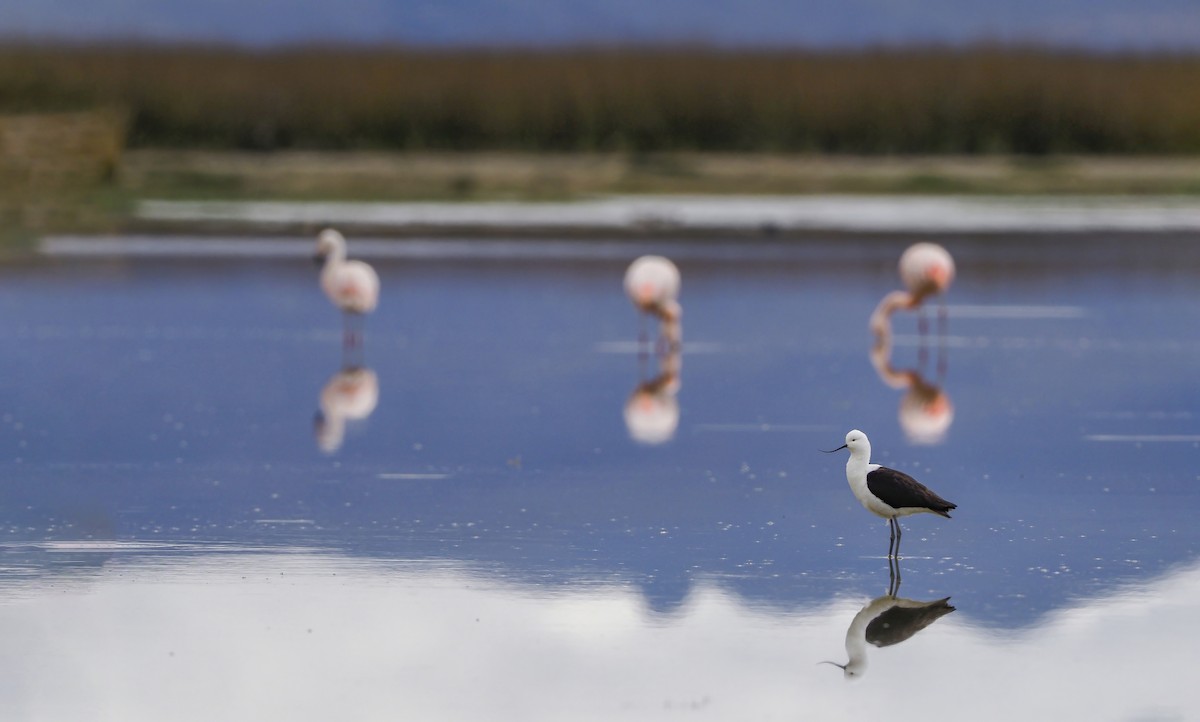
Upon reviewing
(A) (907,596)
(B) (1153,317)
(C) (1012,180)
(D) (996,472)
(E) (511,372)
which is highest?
(C) (1012,180)

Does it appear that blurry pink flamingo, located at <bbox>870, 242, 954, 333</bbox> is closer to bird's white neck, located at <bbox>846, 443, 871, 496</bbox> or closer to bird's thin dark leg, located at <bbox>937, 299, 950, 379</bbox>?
bird's thin dark leg, located at <bbox>937, 299, 950, 379</bbox>

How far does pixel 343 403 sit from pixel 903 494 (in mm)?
5417

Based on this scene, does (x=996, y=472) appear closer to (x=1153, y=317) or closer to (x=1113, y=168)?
(x=1153, y=317)

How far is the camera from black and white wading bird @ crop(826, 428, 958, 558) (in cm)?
814

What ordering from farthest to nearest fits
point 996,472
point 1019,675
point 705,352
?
point 705,352, point 996,472, point 1019,675

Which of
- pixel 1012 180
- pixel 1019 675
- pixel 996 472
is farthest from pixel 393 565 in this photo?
pixel 1012 180

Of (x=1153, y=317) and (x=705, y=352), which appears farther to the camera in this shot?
(x=1153, y=317)

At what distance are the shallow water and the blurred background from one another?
45.3ft

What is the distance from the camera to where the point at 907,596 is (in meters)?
7.83

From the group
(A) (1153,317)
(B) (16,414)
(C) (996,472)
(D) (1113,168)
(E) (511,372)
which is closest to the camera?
(C) (996,472)


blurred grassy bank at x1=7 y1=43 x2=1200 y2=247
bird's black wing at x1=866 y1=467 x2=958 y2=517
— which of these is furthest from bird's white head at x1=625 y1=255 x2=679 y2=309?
blurred grassy bank at x1=7 y1=43 x2=1200 y2=247

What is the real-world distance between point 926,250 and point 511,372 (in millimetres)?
3854

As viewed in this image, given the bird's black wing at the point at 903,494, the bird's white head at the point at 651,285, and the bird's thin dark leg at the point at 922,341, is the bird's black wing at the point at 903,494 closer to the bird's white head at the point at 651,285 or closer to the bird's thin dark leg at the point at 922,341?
the bird's thin dark leg at the point at 922,341

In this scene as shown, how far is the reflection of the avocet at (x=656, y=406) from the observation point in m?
11.9
